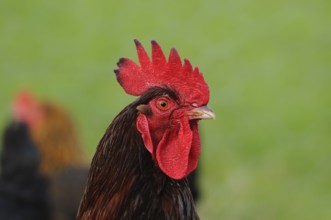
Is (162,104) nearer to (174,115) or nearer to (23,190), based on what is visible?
(174,115)

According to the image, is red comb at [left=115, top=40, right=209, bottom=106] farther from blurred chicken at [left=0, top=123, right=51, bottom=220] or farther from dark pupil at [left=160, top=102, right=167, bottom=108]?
blurred chicken at [left=0, top=123, right=51, bottom=220]

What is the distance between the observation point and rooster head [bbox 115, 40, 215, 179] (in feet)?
9.03

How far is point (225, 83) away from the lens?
847 centimetres

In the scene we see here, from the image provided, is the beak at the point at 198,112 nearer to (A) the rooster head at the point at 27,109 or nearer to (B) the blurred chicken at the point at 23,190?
(B) the blurred chicken at the point at 23,190

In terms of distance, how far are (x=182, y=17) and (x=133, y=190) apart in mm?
7360

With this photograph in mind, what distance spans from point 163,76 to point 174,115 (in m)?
0.15

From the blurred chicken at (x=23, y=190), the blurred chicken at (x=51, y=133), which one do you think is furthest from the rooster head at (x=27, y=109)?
the blurred chicken at (x=23, y=190)

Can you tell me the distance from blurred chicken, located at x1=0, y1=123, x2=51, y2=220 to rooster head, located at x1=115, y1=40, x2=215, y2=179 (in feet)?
8.67

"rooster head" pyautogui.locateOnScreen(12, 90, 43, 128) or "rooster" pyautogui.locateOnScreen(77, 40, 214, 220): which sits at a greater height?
"rooster head" pyautogui.locateOnScreen(12, 90, 43, 128)

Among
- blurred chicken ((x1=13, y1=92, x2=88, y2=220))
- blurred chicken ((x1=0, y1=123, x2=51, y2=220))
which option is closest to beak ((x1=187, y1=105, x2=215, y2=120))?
blurred chicken ((x1=0, y1=123, x2=51, y2=220))

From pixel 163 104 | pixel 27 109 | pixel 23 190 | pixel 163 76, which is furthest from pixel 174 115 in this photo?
pixel 27 109

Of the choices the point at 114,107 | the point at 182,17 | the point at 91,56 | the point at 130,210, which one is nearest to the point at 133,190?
the point at 130,210

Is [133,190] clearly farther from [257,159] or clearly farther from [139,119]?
[257,159]

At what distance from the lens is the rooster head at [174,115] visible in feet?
9.03
